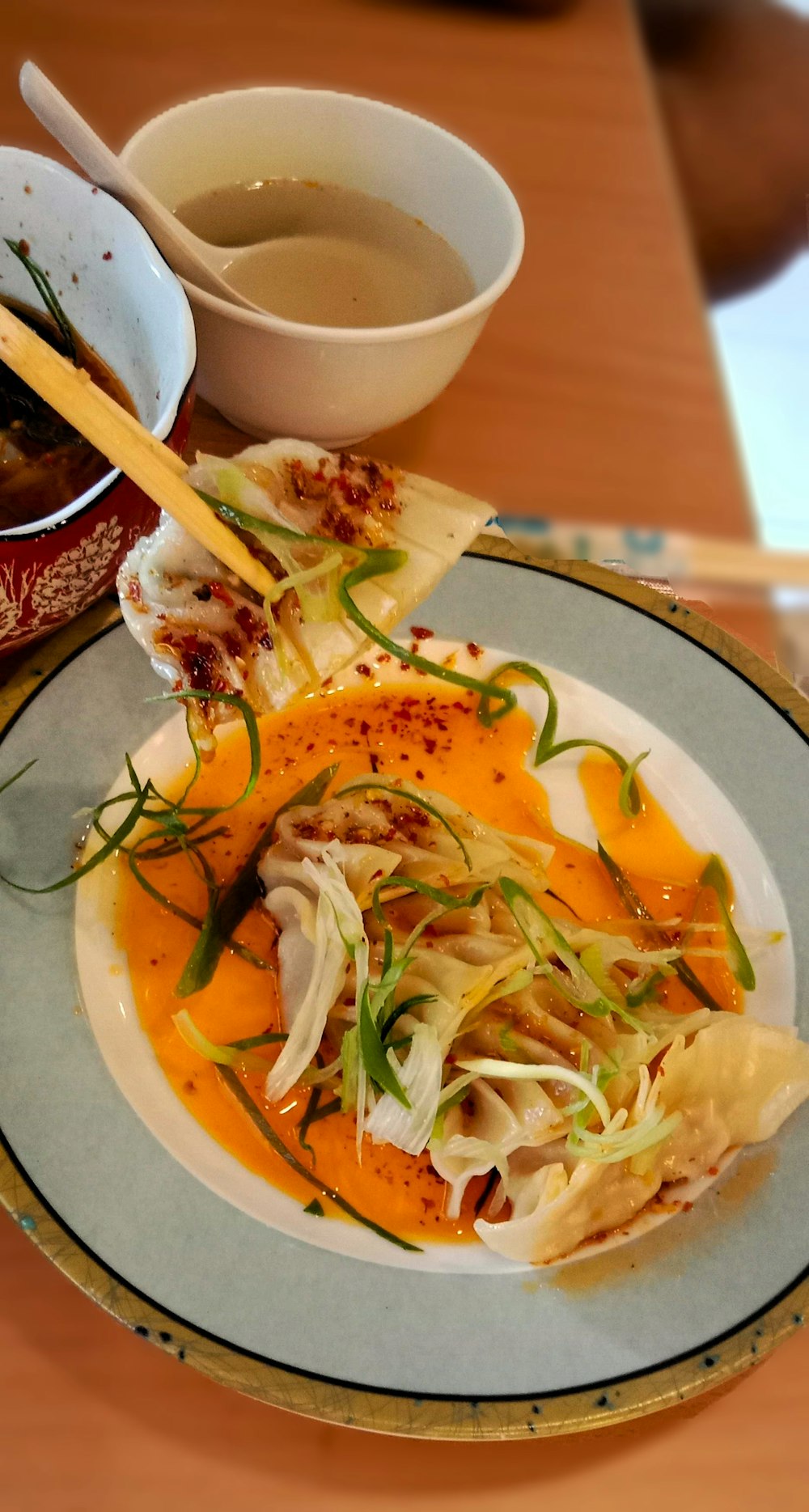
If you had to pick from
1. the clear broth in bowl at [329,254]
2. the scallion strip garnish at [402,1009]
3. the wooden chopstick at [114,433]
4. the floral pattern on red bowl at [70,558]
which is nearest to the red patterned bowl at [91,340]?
the floral pattern on red bowl at [70,558]

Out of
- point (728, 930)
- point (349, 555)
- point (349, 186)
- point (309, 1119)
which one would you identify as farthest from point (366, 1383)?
point (349, 186)

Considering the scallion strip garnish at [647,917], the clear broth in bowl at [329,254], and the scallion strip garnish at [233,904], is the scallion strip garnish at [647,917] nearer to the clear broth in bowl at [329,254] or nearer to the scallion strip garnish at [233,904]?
the scallion strip garnish at [233,904]

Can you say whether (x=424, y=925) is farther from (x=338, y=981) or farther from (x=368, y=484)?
(x=368, y=484)

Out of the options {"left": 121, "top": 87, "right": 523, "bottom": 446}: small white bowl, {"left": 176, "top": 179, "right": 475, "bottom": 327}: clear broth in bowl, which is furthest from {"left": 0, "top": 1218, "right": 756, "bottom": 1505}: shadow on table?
{"left": 176, "top": 179, "right": 475, "bottom": 327}: clear broth in bowl

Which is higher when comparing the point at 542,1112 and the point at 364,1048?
the point at 364,1048

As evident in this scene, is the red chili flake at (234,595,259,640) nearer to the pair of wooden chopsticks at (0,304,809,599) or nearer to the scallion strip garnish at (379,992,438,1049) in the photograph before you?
the pair of wooden chopsticks at (0,304,809,599)

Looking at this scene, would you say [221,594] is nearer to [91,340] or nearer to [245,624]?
[245,624]

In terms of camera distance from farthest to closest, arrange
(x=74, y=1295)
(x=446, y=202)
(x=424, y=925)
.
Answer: (x=446, y=202) < (x=424, y=925) < (x=74, y=1295)

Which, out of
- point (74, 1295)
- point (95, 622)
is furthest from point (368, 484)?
point (74, 1295)
